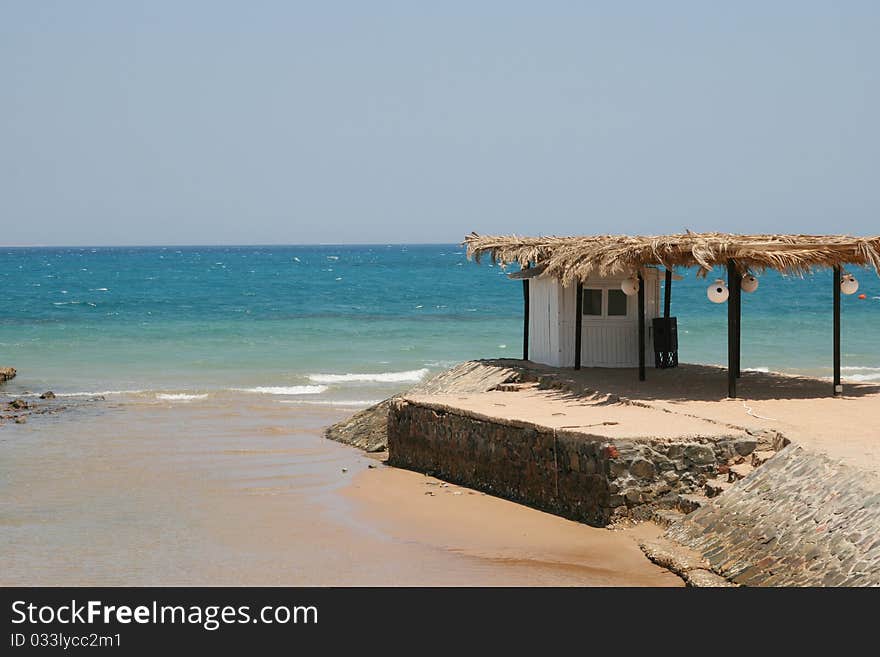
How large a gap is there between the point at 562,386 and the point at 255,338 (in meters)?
23.9

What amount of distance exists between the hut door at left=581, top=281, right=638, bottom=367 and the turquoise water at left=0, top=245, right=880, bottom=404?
7.22 meters

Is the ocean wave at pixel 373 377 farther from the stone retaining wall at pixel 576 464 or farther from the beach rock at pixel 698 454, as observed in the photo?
the beach rock at pixel 698 454

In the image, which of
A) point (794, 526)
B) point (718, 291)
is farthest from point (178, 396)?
point (794, 526)

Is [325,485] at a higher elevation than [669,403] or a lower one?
lower

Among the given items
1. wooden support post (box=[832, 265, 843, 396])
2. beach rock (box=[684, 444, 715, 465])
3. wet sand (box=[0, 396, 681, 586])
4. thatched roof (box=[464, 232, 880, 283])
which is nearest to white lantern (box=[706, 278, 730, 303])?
thatched roof (box=[464, 232, 880, 283])

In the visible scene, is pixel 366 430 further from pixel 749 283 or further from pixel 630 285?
pixel 749 283

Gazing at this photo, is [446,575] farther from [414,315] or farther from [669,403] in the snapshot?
[414,315]

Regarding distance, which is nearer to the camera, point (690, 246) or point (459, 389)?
point (690, 246)

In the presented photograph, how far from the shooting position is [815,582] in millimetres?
9875

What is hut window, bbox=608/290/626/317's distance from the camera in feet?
64.6

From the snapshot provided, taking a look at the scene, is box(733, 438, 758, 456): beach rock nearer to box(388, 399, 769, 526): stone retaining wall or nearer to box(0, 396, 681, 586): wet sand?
box(388, 399, 769, 526): stone retaining wall
